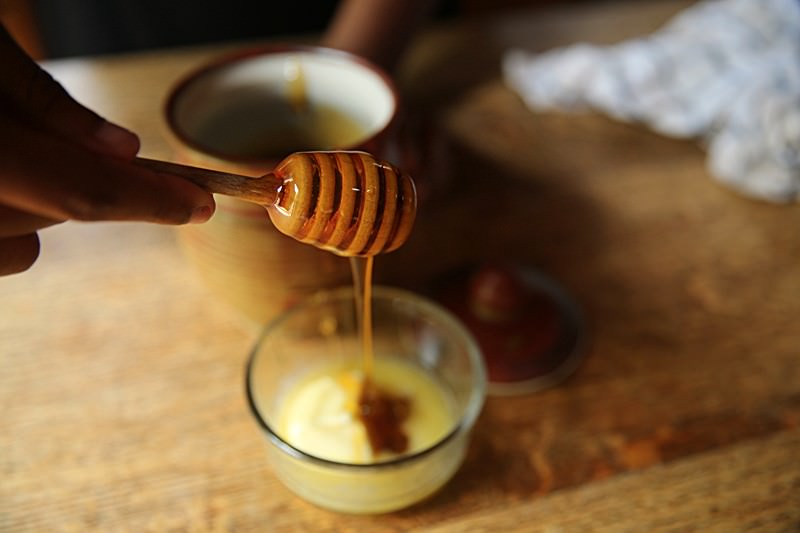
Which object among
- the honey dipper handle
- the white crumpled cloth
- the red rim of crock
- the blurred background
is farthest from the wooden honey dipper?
the blurred background

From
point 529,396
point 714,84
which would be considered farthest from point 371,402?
point 714,84

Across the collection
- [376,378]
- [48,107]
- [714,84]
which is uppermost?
[48,107]

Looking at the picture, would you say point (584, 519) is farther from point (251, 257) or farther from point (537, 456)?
point (251, 257)

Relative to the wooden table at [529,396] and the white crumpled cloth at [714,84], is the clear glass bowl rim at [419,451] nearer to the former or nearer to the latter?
the wooden table at [529,396]

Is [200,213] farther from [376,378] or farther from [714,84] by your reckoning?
[714,84]

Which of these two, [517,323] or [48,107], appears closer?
[48,107]

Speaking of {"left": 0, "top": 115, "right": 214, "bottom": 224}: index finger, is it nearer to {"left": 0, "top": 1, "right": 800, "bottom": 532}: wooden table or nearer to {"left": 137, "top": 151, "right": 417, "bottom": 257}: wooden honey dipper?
{"left": 137, "top": 151, "right": 417, "bottom": 257}: wooden honey dipper
